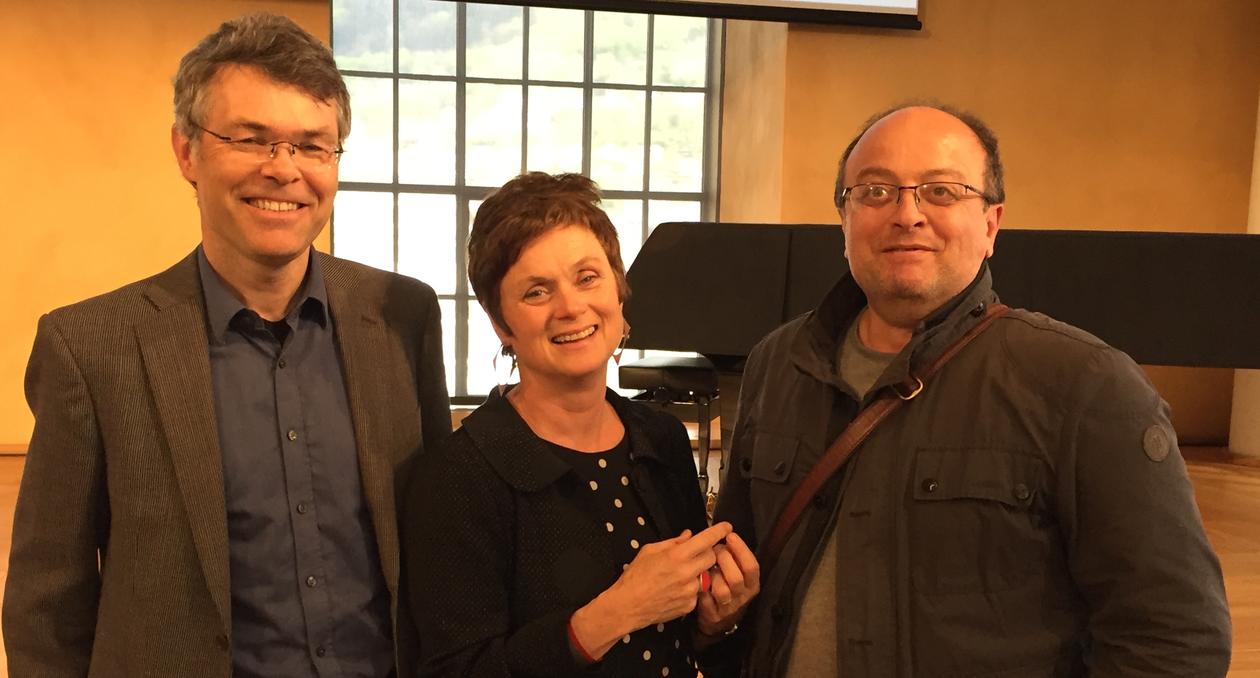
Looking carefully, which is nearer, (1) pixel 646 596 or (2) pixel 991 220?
(1) pixel 646 596

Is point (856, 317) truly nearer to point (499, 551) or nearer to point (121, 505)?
point (499, 551)

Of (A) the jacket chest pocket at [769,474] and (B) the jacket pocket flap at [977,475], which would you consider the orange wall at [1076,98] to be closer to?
(A) the jacket chest pocket at [769,474]

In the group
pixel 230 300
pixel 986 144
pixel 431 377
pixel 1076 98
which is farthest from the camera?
pixel 1076 98

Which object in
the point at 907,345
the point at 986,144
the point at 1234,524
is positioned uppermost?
the point at 986,144

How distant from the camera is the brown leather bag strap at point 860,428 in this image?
5.47ft

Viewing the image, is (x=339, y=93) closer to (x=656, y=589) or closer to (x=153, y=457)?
(x=153, y=457)

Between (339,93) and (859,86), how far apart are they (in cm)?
619

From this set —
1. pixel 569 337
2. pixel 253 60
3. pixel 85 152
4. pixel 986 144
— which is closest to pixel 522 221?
pixel 569 337

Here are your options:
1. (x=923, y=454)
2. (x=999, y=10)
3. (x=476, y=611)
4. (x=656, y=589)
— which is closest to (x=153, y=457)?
(x=476, y=611)

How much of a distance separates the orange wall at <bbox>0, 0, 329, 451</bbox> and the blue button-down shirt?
5.65m

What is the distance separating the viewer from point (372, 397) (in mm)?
1688

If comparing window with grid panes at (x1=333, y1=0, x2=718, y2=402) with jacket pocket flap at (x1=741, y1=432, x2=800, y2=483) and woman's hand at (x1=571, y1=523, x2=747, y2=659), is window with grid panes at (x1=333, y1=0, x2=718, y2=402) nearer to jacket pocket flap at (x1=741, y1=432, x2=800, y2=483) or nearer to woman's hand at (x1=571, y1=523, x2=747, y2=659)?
jacket pocket flap at (x1=741, y1=432, x2=800, y2=483)

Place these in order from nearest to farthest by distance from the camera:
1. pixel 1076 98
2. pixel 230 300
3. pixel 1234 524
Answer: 1. pixel 230 300
2. pixel 1234 524
3. pixel 1076 98

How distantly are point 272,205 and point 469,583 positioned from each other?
0.64m
